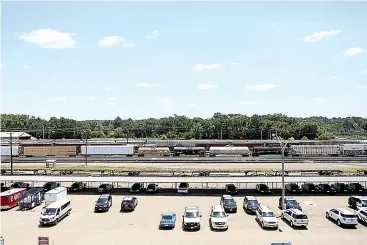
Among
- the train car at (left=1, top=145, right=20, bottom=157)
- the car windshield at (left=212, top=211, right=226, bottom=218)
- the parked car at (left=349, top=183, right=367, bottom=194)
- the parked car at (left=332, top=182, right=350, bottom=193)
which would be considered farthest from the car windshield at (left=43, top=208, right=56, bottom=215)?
the train car at (left=1, top=145, right=20, bottom=157)

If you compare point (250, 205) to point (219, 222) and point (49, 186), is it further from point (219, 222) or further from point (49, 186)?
point (49, 186)

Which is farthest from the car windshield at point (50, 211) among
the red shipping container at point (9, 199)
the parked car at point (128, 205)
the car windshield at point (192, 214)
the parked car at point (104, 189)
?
the parked car at point (104, 189)

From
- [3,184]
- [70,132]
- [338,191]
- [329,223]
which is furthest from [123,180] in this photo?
[70,132]

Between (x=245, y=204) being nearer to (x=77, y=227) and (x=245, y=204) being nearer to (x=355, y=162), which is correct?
(x=77, y=227)

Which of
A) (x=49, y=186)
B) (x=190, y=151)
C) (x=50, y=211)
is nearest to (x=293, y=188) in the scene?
(x=50, y=211)

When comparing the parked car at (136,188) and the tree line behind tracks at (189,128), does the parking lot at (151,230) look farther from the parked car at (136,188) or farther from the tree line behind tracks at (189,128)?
the tree line behind tracks at (189,128)

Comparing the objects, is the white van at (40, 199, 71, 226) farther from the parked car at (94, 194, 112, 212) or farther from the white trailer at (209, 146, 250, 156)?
the white trailer at (209, 146, 250, 156)
